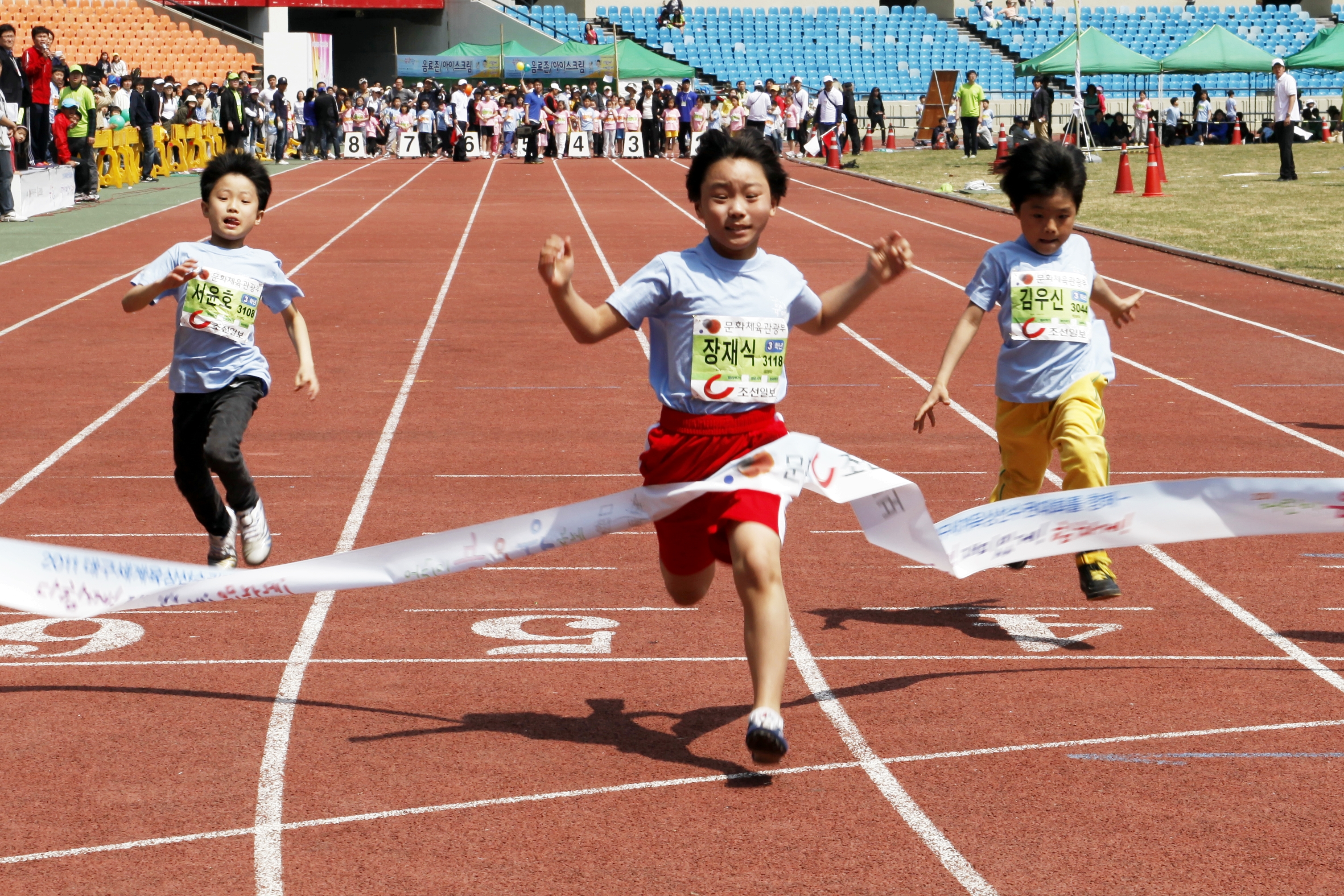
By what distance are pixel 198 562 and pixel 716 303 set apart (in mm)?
3156

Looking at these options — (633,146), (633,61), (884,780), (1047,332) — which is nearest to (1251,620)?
(1047,332)

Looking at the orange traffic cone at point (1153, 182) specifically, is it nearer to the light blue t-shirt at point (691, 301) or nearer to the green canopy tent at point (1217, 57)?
the green canopy tent at point (1217, 57)

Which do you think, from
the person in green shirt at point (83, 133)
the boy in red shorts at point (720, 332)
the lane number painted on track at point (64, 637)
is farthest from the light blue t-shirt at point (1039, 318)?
the person in green shirt at point (83, 133)

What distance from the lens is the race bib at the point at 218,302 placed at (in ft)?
20.1

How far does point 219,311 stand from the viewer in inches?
241

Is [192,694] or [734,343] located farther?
[192,694]

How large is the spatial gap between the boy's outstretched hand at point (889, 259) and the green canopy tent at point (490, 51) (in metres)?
50.0

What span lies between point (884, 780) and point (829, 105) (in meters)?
36.1

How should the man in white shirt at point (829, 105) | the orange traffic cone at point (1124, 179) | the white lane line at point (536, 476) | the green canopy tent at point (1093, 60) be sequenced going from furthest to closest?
Result: 1. the man in white shirt at point (829, 105)
2. the green canopy tent at point (1093, 60)
3. the orange traffic cone at point (1124, 179)
4. the white lane line at point (536, 476)

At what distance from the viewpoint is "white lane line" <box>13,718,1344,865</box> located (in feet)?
13.1

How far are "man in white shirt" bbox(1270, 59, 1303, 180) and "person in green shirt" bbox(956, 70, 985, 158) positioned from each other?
362 inches

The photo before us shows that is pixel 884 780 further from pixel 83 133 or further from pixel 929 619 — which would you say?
pixel 83 133

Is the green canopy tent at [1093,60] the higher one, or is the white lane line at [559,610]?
the green canopy tent at [1093,60]

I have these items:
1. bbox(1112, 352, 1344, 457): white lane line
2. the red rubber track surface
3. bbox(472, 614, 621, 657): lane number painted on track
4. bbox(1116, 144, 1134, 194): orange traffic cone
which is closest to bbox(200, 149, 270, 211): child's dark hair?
the red rubber track surface
